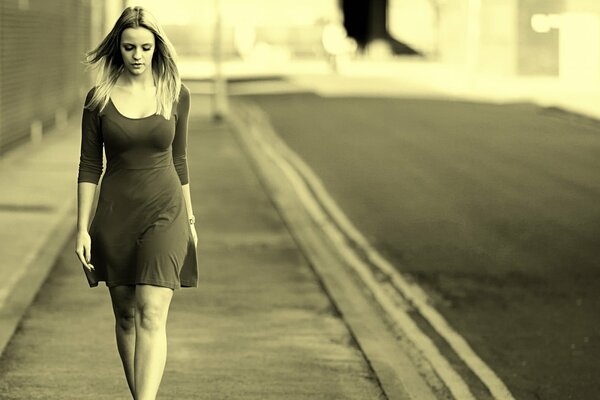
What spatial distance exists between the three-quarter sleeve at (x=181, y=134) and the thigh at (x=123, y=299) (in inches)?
21.3

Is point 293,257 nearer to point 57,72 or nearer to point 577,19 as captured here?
point 57,72

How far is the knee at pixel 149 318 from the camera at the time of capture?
639cm

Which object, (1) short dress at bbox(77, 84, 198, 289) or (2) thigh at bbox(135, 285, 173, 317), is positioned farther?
Result: (2) thigh at bbox(135, 285, 173, 317)

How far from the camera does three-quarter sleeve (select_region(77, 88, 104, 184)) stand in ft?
20.6

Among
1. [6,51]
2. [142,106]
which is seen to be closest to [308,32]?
[6,51]

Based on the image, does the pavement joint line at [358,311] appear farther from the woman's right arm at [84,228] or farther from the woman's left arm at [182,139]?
the woman's right arm at [84,228]

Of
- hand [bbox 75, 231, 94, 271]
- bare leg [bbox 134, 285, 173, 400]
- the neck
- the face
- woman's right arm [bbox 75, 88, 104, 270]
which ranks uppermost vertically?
the face

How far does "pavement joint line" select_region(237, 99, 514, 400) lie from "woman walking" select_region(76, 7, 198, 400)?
2063mm

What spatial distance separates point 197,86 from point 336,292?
3564 cm

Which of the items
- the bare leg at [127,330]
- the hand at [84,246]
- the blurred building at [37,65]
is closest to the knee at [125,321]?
the bare leg at [127,330]

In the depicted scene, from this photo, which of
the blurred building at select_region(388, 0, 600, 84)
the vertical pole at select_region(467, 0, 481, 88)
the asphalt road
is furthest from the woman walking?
the vertical pole at select_region(467, 0, 481, 88)

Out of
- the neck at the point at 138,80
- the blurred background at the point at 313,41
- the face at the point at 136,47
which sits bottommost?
the blurred background at the point at 313,41

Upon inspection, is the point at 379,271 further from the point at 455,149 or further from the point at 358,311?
the point at 455,149

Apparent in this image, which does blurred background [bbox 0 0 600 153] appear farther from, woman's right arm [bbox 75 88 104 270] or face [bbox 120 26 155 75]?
face [bbox 120 26 155 75]
